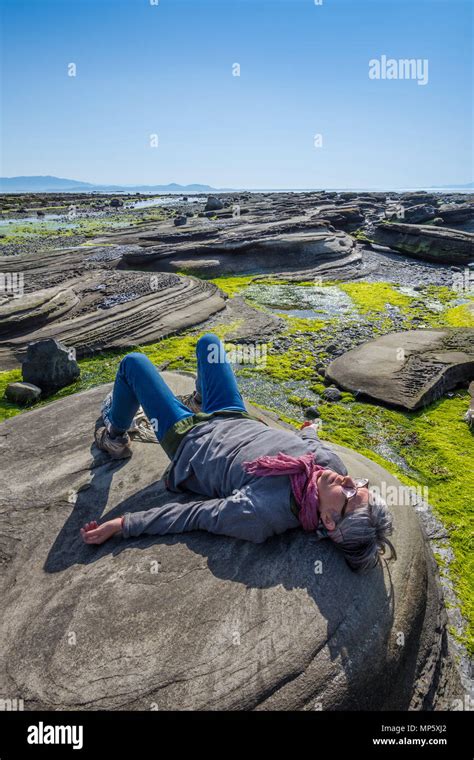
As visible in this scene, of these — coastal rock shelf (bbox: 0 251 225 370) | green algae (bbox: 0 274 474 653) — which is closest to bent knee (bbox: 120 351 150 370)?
green algae (bbox: 0 274 474 653)

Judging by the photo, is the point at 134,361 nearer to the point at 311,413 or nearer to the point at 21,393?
the point at 311,413

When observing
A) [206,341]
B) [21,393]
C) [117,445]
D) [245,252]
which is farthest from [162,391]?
[245,252]

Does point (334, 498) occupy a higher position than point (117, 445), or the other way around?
point (334, 498)

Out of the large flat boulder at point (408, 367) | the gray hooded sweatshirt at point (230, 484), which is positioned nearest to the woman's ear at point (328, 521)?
the gray hooded sweatshirt at point (230, 484)

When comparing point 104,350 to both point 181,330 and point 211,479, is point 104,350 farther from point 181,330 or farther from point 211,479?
point 211,479

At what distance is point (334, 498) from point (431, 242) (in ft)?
74.5

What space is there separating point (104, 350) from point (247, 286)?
8.13 metres

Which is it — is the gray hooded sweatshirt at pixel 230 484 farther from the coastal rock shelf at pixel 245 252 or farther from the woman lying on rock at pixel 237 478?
the coastal rock shelf at pixel 245 252

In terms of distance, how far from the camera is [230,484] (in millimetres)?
3801

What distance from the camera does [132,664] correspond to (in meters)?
3.01

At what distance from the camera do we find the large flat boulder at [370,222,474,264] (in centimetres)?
2111

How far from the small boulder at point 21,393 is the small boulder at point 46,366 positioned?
1.04 feet

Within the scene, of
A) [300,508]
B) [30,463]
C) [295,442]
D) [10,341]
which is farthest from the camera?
[10,341]
